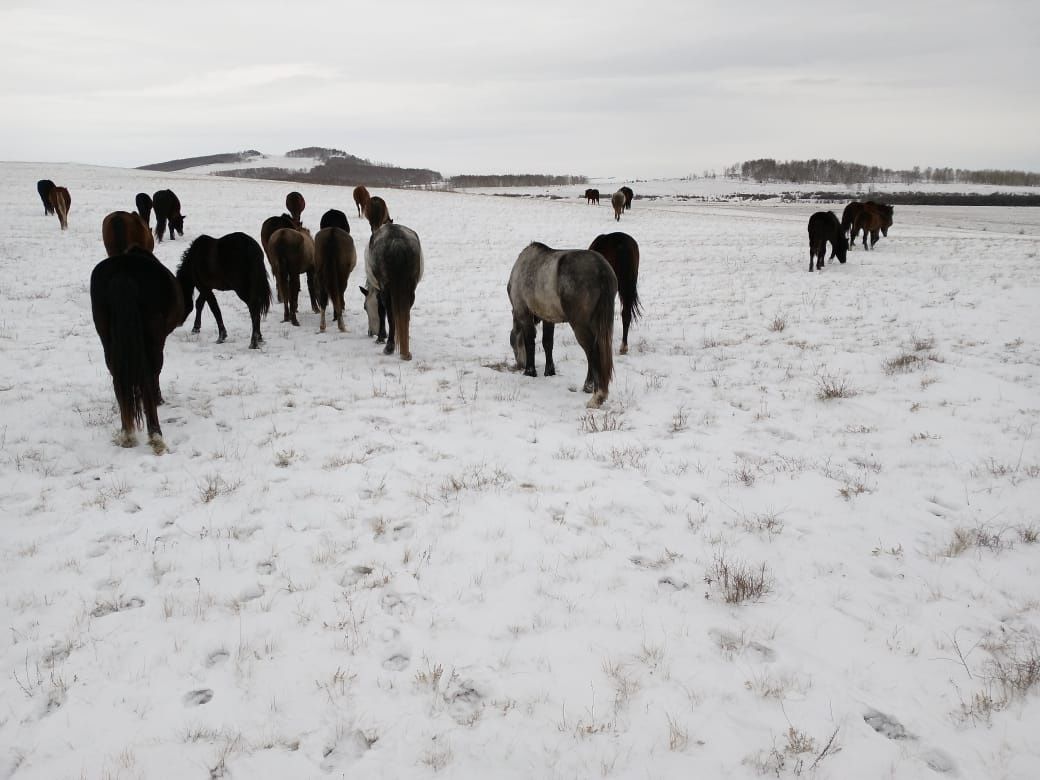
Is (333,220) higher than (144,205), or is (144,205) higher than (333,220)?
(144,205)

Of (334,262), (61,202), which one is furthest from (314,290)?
(61,202)

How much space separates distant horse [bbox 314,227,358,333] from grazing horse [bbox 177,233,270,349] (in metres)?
1.10

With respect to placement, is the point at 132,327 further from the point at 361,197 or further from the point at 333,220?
the point at 361,197

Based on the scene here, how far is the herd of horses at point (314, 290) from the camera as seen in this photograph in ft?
16.8

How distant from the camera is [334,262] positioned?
935 cm

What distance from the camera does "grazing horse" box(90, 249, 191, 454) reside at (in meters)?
5.05

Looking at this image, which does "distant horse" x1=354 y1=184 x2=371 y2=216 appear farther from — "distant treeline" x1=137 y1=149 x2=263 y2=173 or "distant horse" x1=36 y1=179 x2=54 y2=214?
"distant treeline" x1=137 y1=149 x2=263 y2=173

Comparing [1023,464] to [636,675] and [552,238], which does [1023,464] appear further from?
[552,238]

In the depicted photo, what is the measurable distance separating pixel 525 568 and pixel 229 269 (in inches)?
273

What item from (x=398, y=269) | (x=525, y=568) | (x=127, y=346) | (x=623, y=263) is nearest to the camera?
(x=525, y=568)

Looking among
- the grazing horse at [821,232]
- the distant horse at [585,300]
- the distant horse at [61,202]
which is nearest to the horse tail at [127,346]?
the distant horse at [585,300]

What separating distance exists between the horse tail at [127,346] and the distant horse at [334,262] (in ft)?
Result: 14.4

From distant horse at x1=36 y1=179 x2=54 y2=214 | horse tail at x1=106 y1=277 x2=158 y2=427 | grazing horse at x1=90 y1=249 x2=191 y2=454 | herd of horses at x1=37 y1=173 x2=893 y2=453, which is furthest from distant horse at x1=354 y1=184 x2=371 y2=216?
horse tail at x1=106 y1=277 x2=158 y2=427

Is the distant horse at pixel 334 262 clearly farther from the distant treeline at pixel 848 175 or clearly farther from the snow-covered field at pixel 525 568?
the distant treeline at pixel 848 175
